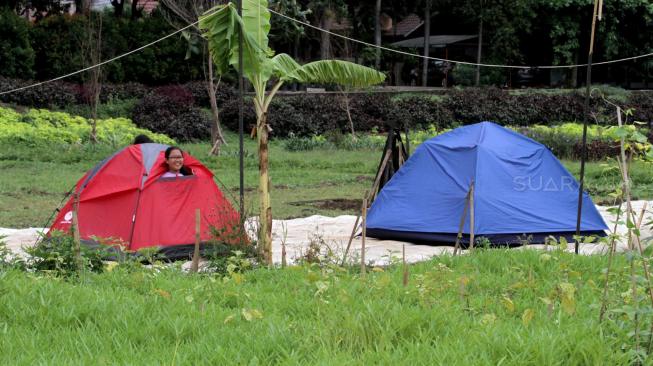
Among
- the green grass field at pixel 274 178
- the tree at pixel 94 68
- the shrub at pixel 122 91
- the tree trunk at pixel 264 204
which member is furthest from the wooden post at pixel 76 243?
the shrub at pixel 122 91

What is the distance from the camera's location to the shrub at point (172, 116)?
23.7 meters

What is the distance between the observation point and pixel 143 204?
8.73 metres

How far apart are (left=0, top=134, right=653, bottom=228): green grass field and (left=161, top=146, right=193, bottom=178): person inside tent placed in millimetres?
1755

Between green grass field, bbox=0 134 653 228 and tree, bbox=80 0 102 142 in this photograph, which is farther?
tree, bbox=80 0 102 142

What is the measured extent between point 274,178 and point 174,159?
7200 millimetres

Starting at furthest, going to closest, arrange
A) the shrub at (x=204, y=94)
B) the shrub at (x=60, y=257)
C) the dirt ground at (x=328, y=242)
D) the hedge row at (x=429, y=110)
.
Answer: the shrub at (x=204, y=94) → the hedge row at (x=429, y=110) → the dirt ground at (x=328, y=242) → the shrub at (x=60, y=257)

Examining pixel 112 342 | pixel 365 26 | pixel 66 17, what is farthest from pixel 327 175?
pixel 365 26

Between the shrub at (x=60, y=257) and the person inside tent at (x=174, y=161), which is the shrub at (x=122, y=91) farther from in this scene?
the shrub at (x=60, y=257)

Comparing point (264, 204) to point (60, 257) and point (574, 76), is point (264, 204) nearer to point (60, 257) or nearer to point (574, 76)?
point (60, 257)

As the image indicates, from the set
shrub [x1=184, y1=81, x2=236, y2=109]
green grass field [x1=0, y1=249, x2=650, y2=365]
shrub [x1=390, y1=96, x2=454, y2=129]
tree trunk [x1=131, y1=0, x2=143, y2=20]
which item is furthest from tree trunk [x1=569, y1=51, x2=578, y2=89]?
green grass field [x1=0, y1=249, x2=650, y2=365]

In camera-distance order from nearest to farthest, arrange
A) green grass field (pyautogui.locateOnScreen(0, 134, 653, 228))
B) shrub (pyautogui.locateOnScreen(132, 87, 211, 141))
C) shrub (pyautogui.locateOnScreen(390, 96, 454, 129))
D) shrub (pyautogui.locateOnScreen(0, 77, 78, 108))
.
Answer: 1. green grass field (pyautogui.locateOnScreen(0, 134, 653, 228))
2. shrub (pyautogui.locateOnScreen(132, 87, 211, 141))
3. shrub (pyautogui.locateOnScreen(0, 77, 78, 108))
4. shrub (pyautogui.locateOnScreen(390, 96, 454, 129))

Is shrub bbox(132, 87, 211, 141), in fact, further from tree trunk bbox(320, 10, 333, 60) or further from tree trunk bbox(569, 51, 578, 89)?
tree trunk bbox(569, 51, 578, 89)

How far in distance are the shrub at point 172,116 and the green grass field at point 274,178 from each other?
2.41m

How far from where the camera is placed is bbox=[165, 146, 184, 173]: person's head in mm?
8953
